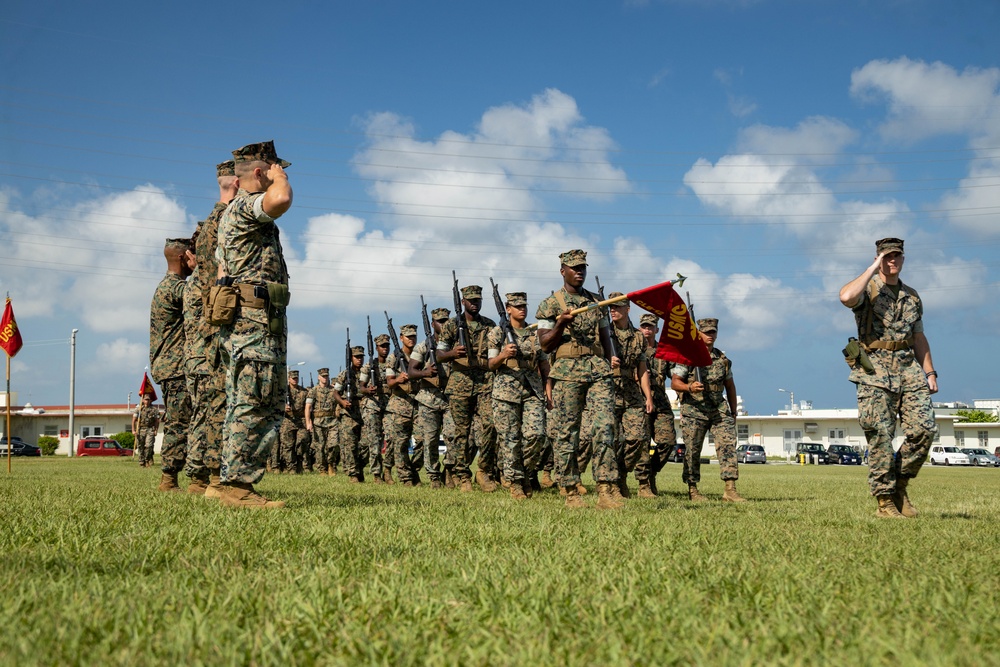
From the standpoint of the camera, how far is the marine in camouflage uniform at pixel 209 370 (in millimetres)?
7848

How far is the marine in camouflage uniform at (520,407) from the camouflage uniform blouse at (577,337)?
5.57ft

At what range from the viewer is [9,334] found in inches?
779

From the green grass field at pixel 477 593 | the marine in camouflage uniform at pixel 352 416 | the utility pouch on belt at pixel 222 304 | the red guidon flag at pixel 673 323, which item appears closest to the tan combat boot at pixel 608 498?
the red guidon flag at pixel 673 323

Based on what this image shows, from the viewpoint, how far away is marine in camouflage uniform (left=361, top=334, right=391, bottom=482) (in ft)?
52.6

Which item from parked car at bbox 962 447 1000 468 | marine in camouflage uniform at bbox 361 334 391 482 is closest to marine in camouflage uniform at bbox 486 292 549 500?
marine in camouflage uniform at bbox 361 334 391 482

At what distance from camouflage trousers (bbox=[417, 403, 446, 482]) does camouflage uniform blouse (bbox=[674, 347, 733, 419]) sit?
3.57 metres

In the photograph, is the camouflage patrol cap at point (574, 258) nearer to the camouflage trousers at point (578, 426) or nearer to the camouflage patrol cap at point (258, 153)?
the camouflage trousers at point (578, 426)

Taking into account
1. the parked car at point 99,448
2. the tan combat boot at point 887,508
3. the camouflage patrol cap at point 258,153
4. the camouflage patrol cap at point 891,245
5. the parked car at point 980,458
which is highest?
the camouflage patrol cap at point 258,153

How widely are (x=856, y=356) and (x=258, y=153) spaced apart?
222 inches

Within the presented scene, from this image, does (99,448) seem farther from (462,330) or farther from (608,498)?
(608,498)

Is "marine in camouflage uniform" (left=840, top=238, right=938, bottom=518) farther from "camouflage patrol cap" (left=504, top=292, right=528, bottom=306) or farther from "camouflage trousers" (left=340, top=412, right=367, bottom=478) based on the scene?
"camouflage trousers" (left=340, top=412, right=367, bottom=478)

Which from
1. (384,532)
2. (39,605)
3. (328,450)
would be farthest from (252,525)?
(328,450)

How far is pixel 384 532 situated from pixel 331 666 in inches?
104

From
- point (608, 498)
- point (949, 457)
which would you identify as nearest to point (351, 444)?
point (608, 498)
